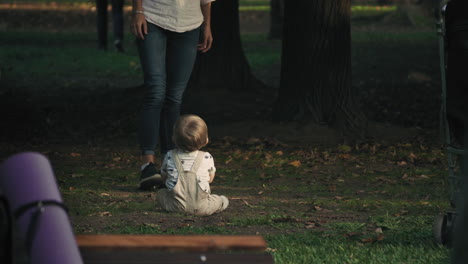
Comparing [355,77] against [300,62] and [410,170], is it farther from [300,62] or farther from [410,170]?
[410,170]

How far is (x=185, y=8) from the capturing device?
21.8ft

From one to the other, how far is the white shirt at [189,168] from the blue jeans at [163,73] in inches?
31.5

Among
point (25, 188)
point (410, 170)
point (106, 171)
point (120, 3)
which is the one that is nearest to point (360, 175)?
point (410, 170)

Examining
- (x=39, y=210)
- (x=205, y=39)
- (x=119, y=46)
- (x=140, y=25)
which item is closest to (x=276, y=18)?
(x=119, y=46)

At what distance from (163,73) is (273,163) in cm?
252

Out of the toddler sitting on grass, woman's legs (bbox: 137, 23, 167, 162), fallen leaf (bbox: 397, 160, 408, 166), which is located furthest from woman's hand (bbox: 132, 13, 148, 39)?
fallen leaf (bbox: 397, 160, 408, 166)

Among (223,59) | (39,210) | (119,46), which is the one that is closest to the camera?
(39,210)

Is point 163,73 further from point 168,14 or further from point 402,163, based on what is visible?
point 402,163

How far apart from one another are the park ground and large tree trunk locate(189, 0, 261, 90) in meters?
0.30

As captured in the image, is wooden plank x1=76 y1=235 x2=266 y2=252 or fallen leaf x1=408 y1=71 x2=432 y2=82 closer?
wooden plank x1=76 y1=235 x2=266 y2=252

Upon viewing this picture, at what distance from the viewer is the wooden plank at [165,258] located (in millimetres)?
2443

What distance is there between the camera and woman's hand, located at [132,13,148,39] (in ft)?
21.4

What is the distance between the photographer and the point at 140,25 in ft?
21.4

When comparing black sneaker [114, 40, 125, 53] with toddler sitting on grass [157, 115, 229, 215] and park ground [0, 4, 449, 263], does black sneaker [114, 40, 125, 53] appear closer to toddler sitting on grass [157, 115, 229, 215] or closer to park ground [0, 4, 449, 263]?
park ground [0, 4, 449, 263]
